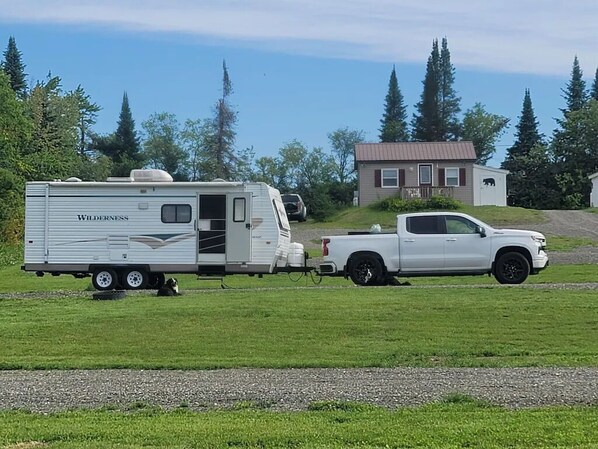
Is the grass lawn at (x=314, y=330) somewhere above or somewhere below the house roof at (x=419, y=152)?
below

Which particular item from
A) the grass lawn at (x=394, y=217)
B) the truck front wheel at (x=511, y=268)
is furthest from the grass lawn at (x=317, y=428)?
the grass lawn at (x=394, y=217)

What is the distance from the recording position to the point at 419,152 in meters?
48.8

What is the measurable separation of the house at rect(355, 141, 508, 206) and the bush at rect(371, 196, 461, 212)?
1167mm

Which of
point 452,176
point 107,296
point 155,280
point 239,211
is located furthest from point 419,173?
point 107,296

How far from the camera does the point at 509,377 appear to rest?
954 centimetres

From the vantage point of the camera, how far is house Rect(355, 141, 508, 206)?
4791cm

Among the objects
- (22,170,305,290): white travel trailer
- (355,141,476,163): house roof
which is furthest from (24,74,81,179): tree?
(22,170,305,290): white travel trailer

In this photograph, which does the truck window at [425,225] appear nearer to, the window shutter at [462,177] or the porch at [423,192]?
the porch at [423,192]

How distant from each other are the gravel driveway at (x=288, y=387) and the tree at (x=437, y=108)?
76854 millimetres

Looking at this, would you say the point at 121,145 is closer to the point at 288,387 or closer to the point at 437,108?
the point at 437,108

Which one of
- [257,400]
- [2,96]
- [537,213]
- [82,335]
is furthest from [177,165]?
[257,400]

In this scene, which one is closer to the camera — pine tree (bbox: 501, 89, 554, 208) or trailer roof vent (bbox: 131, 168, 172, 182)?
trailer roof vent (bbox: 131, 168, 172, 182)

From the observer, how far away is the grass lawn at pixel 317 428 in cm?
632

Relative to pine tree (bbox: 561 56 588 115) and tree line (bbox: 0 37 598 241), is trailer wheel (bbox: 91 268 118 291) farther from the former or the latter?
pine tree (bbox: 561 56 588 115)
